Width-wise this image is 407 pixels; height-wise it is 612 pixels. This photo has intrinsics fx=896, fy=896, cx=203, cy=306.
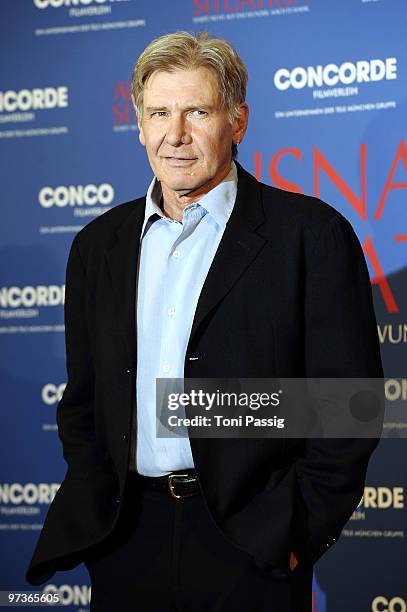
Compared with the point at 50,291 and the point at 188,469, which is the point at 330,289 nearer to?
the point at 188,469

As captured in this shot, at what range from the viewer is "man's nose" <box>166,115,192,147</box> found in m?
1.97

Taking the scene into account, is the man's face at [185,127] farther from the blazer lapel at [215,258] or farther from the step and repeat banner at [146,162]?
the step and repeat banner at [146,162]

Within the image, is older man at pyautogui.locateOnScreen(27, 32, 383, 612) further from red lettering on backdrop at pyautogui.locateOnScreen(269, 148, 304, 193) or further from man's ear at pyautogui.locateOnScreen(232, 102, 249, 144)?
red lettering on backdrop at pyautogui.locateOnScreen(269, 148, 304, 193)

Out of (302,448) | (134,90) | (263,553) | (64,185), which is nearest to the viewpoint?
(263,553)

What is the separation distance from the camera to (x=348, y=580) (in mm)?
3256

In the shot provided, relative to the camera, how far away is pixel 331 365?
185 centimetres

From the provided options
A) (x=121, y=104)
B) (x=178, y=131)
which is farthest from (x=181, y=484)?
(x=121, y=104)

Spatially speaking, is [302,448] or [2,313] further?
[2,313]

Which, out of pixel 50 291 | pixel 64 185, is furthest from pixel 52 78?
pixel 50 291

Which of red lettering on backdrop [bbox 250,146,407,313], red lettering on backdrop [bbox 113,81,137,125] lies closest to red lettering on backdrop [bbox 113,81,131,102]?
red lettering on backdrop [bbox 113,81,137,125]

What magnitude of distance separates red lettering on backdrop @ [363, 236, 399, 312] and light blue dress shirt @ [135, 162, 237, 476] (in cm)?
123

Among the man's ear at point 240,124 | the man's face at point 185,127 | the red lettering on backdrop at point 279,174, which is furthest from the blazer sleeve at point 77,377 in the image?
the red lettering on backdrop at point 279,174

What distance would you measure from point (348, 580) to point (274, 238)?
5.83ft

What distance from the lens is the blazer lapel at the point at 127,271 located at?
198 centimetres
